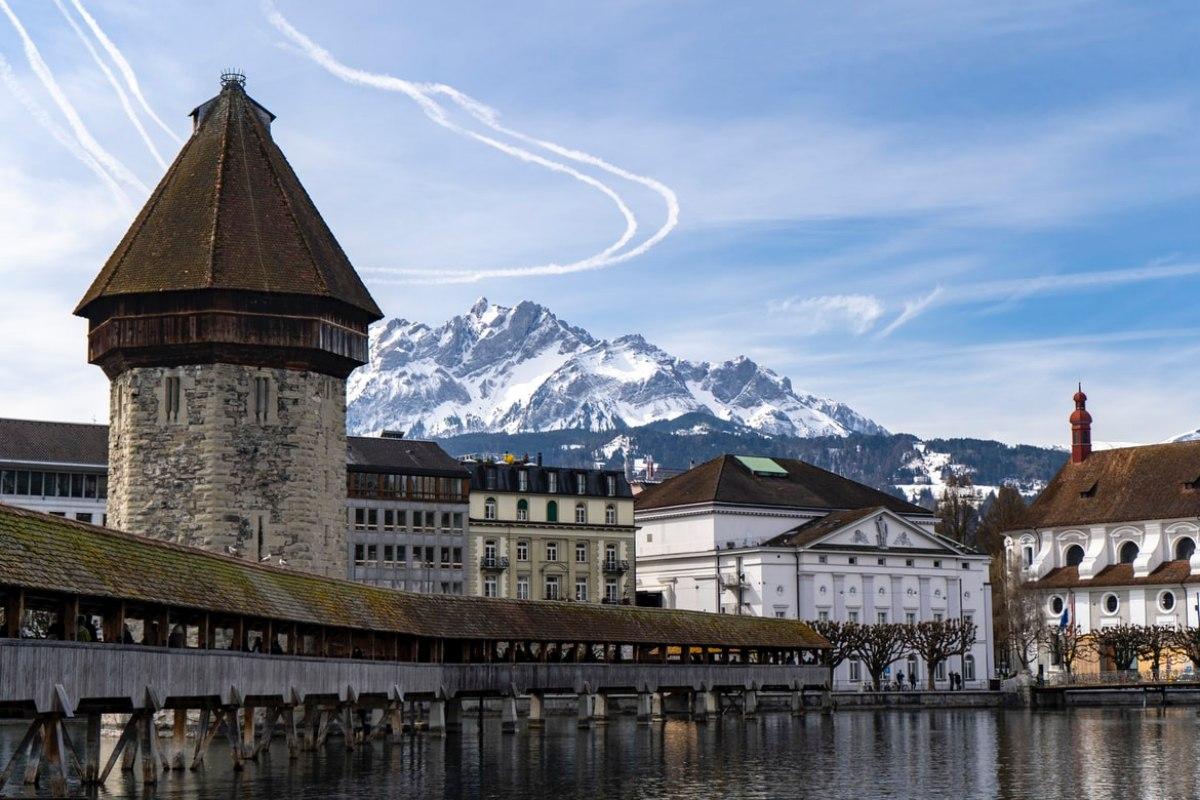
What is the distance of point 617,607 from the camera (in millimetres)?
69875

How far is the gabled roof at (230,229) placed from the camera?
5931 centimetres

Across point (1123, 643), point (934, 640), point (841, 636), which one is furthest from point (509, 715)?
point (1123, 643)

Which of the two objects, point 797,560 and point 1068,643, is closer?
point 797,560

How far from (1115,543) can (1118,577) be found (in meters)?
4.14

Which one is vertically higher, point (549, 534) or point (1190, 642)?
point (549, 534)

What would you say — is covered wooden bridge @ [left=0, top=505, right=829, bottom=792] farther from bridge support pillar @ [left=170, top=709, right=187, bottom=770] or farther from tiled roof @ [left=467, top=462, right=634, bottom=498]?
tiled roof @ [left=467, top=462, right=634, bottom=498]

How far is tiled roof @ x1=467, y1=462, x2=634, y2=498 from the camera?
95250mm

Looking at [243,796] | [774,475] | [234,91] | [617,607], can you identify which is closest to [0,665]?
[243,796]

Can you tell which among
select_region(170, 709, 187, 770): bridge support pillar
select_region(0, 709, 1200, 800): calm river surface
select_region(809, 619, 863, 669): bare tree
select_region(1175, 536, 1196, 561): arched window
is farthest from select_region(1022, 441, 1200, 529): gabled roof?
select_region(170, 709, 187, 770): bridge support pillar

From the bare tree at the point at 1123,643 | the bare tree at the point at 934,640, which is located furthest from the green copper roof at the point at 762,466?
the bare tree at the point at 1123,643

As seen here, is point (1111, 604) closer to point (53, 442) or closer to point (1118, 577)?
point (1118, 577)

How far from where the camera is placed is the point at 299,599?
1815 inches

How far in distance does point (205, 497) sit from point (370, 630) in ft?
29.5

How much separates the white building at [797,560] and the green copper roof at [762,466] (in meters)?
0.14
